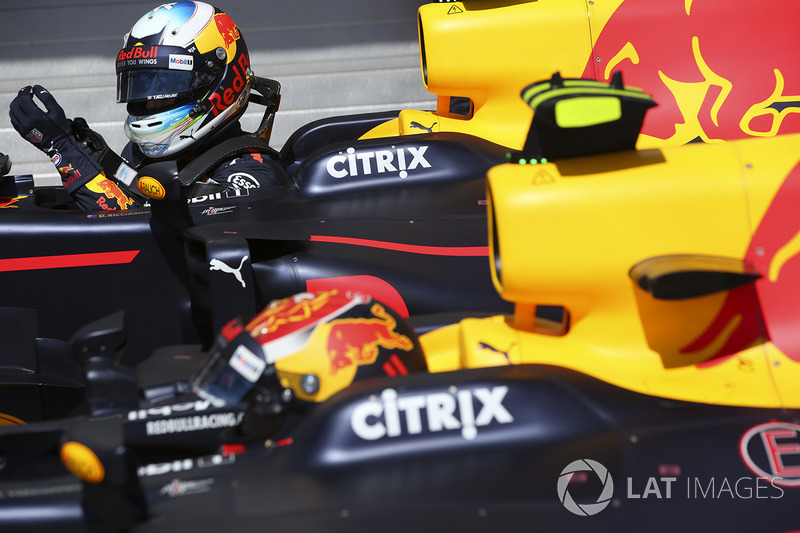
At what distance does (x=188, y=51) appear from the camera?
9.70 ft

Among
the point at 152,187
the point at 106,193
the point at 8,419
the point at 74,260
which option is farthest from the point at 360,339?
the point at 106,193

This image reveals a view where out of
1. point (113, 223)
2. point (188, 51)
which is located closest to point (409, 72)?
point (188, 51)

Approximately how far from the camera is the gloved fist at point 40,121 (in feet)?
9.83

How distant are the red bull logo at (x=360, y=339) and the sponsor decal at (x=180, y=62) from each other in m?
1.54

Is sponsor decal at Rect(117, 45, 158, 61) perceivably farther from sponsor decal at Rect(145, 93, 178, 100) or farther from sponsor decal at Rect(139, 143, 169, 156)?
sponsor decal at Rect(139, 143, 169, 156)

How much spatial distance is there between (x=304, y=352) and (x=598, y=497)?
64 centimetres

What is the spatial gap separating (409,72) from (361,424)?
15.2 feet

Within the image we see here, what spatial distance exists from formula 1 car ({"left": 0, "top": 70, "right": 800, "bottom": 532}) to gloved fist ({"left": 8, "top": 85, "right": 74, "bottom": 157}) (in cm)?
146

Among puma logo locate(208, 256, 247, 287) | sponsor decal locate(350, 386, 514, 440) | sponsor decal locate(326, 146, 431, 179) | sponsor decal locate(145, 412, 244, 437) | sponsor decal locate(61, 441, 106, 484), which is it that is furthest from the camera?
sponsor decal locate(326, 146, 431, 179)

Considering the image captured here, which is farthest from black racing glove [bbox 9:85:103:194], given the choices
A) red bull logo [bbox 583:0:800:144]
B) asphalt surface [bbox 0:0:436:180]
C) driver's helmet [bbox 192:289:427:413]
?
asphalt surface [bbox 0:0:436:180]

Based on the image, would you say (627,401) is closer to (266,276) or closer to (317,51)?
(266,276)

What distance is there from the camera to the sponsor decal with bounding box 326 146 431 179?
3.03m

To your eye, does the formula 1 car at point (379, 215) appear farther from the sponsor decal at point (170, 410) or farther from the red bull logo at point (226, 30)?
the sponsor decal at point (170, 410)

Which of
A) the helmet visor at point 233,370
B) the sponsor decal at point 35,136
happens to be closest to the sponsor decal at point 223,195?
the sponsor decal at point 35,136
